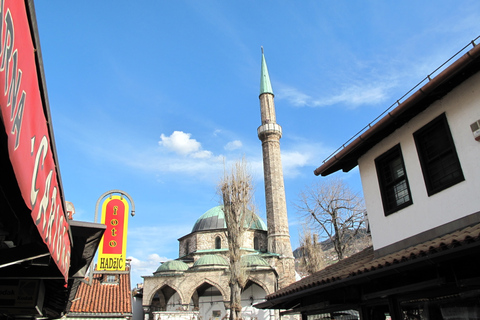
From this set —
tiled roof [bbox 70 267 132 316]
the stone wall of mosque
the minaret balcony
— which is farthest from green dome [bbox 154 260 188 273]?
the minaret balcony

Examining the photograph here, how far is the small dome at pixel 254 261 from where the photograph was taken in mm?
30219

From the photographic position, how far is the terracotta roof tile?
17.9 metres

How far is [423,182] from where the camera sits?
641cm

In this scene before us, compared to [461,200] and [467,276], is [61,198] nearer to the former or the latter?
[467,276]

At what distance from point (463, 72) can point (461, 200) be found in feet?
6.15

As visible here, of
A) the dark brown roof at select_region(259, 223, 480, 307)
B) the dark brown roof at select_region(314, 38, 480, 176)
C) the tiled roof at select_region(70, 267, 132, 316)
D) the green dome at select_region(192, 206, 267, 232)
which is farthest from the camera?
the green dome at select_region(192, 206, 267, 232)

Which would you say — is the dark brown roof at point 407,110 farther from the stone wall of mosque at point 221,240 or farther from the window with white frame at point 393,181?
the stone wall of mosque at point 221,240

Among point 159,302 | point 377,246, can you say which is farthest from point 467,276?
point 159,302

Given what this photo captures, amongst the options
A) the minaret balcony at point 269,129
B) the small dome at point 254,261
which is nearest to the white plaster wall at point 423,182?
the small dome at point 254,261

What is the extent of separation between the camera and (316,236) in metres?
28.5

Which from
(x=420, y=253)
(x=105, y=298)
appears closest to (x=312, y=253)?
(x=105, y=298)

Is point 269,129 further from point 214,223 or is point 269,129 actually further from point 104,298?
point 104,298

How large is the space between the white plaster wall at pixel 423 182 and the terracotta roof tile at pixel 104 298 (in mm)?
12914

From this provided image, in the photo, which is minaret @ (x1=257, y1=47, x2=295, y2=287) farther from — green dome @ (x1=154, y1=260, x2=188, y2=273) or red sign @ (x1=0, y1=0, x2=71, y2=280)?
red sign @ (x1=0, y1=0, x2=71, y2=280)
